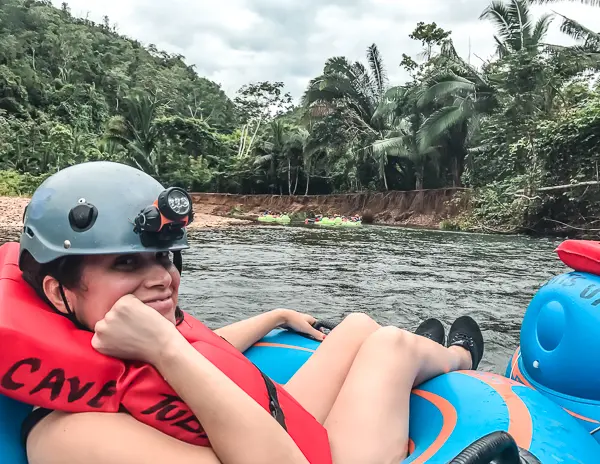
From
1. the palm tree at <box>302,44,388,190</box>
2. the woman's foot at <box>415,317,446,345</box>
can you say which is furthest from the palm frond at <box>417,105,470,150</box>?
the woman's foot at <box>415,317,446,345</box>

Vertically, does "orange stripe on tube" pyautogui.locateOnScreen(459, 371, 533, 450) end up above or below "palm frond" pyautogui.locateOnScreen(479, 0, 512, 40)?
below

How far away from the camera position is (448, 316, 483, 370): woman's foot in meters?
2.09

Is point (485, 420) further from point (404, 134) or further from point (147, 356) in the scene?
point (404, 134)

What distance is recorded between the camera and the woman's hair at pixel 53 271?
3.79 feet

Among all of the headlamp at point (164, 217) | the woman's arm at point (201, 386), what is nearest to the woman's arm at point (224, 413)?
the woman's arm at point (201, 386)

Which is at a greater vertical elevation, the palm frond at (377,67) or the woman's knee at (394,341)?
the palm frond at (377,67)

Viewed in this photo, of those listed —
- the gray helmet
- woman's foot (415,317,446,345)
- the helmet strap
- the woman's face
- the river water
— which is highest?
the gray helmet

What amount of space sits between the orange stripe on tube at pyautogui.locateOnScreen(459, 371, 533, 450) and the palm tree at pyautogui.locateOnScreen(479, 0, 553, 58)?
17.3 meters

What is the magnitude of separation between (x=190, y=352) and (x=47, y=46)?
46.3 meters

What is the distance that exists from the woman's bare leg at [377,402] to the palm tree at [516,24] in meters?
17.5

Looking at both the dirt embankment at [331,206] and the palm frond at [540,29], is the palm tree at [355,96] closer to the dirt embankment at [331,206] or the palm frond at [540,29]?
the dirt embankment at [331,206]

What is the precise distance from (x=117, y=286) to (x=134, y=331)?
138mm

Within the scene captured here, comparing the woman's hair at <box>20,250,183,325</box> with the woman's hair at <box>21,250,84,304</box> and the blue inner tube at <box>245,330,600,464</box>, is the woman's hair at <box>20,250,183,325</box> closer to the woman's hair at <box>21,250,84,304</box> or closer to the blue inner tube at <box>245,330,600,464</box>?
the woman's hair at <box>21,250,84,304</box>

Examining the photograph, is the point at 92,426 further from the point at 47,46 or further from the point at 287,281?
the point at 47,46
